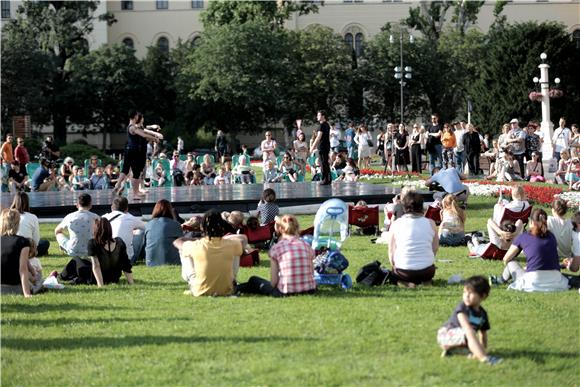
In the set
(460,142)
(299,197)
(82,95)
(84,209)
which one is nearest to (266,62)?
(82,95)

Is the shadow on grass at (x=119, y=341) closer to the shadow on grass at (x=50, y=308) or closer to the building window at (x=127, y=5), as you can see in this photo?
the shadow on grass at (x=50, y=308)

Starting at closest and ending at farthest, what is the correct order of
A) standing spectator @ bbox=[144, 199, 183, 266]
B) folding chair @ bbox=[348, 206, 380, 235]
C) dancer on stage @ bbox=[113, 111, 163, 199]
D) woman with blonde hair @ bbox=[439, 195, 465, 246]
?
standing spectator @ bbox=[144, 199, 183, 266], woman with blonde hair @ bbox=[439, 195, 465, 246], folding chair @ bbox=[348, 206, 380, 235], dancer on stage @ bbox=[113, 111, 163, 199]

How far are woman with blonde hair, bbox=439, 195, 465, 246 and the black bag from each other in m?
3.94

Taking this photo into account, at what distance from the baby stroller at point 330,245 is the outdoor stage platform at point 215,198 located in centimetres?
610

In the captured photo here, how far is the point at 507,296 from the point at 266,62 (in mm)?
58499

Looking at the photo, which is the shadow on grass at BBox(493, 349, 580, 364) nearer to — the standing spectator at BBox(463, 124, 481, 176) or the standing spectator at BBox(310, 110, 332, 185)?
the standing spectator at BBox(310, 110, 332, 185)

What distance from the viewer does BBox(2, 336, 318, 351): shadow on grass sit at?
9.71 m

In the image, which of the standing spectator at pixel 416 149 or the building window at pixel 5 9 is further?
the building window at pixel 5 9

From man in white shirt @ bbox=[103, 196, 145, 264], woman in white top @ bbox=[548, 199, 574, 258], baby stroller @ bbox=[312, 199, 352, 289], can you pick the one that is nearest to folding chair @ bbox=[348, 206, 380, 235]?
baby stroller @ bbox=[312, 199, 352, 289]

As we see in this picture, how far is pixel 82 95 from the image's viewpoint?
7250 cm

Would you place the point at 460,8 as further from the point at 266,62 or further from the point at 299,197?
the point at 299,197

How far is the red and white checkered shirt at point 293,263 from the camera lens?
11.8 meters

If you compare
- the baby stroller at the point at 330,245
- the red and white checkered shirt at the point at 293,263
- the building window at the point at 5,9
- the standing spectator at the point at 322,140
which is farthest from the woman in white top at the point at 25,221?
the building window at the point at 5,9

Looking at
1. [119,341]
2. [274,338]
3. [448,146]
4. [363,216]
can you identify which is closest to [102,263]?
[119,341]
